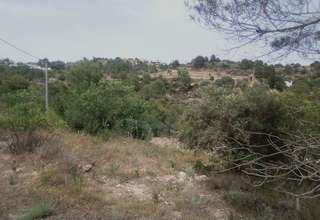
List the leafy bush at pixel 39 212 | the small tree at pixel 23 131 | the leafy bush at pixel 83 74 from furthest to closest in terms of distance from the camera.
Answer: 1. the leafy bush at pixel 83 74
2. the small tree at pixel 23 131
3. the leafy bush at pixel 39 212

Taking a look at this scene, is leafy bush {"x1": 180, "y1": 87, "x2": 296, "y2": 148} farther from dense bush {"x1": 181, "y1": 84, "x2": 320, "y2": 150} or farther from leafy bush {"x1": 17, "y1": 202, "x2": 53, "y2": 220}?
leafy bush {"x1": 17, "y1": 202, "x2": 53, "y2": 220}

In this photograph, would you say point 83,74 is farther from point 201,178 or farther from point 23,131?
point 201,178

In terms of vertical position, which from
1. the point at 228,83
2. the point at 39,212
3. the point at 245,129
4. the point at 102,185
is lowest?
the point at 102,185

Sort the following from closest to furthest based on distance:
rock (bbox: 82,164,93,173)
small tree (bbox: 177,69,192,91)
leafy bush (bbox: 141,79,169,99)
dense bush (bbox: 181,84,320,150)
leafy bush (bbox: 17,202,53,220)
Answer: leafy bush (bbox: 17,202,53,220), rock (bbox: 82,164,93,173), dense bush (bbox: 181,84,320,150), leafy bush (bbox: 141,79,169,99), small tree (bbox: 177,69,192,91)

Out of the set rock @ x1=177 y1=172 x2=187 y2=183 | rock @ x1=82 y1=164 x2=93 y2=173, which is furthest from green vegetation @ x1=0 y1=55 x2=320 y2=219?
rock @ x1=177 y1=172 x2=187 y2=183

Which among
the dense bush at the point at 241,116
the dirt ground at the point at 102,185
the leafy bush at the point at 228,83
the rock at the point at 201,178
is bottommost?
the rock at the point at 201,178

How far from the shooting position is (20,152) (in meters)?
8.58

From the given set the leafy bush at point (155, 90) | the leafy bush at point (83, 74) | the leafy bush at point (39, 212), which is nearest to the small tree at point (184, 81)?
the leafy bush at point (155, 90)

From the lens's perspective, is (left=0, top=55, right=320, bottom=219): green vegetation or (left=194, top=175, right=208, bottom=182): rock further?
(left=194, top=175, right=208, bottom=182): rock

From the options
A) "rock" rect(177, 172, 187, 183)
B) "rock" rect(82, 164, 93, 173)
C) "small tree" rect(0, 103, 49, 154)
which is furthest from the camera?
"small tree" rect(0, 103, 49, 154)

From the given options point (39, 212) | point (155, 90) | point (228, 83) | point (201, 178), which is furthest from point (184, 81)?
point (39, 212)

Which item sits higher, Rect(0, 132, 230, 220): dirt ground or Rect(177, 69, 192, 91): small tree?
Rect(0, 132, 230, 220): dirt ground

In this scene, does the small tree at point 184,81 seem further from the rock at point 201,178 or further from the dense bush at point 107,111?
the rock at point 201,178

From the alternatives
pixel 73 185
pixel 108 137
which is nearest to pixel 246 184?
pixel 73 185
